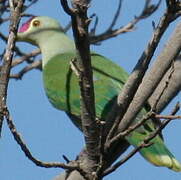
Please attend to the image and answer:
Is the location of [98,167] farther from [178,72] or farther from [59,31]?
[59,31]

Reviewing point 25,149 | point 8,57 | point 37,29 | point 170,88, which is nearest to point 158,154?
point 170,88

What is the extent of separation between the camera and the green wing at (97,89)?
320 centimetres

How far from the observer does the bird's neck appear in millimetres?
4766

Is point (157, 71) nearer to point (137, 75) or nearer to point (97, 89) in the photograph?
point (137, 75)

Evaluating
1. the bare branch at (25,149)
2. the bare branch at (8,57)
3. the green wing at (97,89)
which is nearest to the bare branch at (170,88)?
the green wing at (97,89)

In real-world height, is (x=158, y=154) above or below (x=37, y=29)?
below

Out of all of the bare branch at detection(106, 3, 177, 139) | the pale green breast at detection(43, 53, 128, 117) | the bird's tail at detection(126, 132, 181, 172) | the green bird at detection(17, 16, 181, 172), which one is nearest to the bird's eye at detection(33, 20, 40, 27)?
→ the green bird at detection(17, 16, 181, 172)

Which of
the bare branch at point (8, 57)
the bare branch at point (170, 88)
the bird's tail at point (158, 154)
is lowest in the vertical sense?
the bird's tail at point (158, 154)

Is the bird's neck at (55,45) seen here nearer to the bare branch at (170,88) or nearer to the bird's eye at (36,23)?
the bird's eye at (36,23)

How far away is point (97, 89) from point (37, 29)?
1.37m

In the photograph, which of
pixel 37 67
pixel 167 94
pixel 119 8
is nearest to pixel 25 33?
pixel 37 67

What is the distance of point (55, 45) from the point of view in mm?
4906

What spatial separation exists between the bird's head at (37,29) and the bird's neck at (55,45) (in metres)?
0.04

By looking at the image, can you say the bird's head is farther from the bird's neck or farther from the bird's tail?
the bird's tail
